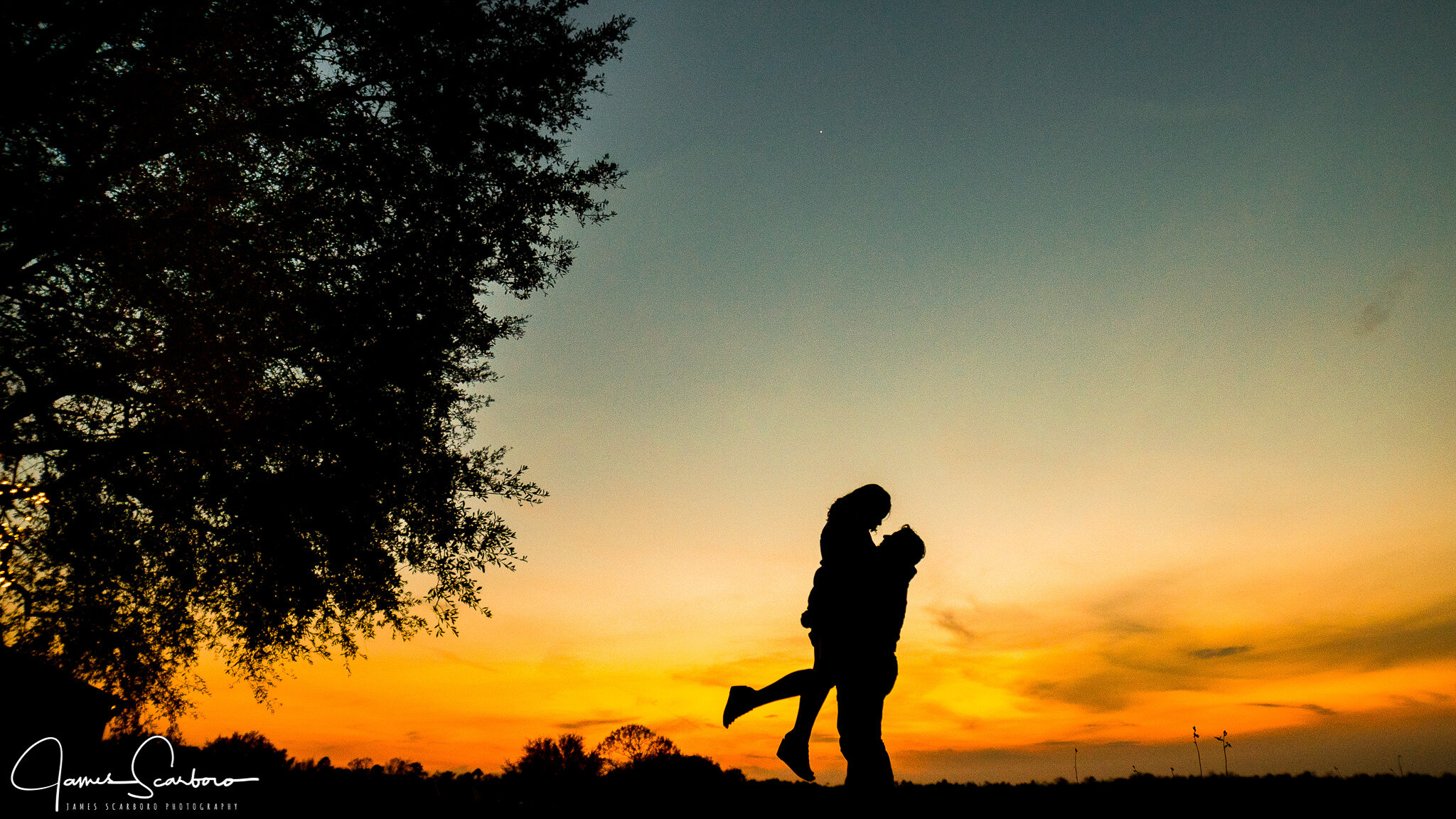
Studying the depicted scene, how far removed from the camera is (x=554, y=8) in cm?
1352

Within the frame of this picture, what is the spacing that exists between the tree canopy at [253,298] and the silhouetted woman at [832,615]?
8.48 metres

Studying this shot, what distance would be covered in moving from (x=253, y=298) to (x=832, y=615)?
913cm

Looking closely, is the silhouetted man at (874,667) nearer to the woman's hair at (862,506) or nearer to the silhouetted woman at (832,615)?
the silhouetted woman at (832,615)

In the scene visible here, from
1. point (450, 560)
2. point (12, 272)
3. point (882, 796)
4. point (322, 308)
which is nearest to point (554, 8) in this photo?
point (322, 308)

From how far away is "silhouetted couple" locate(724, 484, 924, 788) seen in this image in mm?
5547

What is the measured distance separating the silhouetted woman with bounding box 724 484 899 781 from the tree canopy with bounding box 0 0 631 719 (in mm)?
8481

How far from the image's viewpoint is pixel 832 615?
19.0ft

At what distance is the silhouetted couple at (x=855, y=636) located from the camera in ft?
18.2

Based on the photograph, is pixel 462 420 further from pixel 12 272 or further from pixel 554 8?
pixel 554 8
